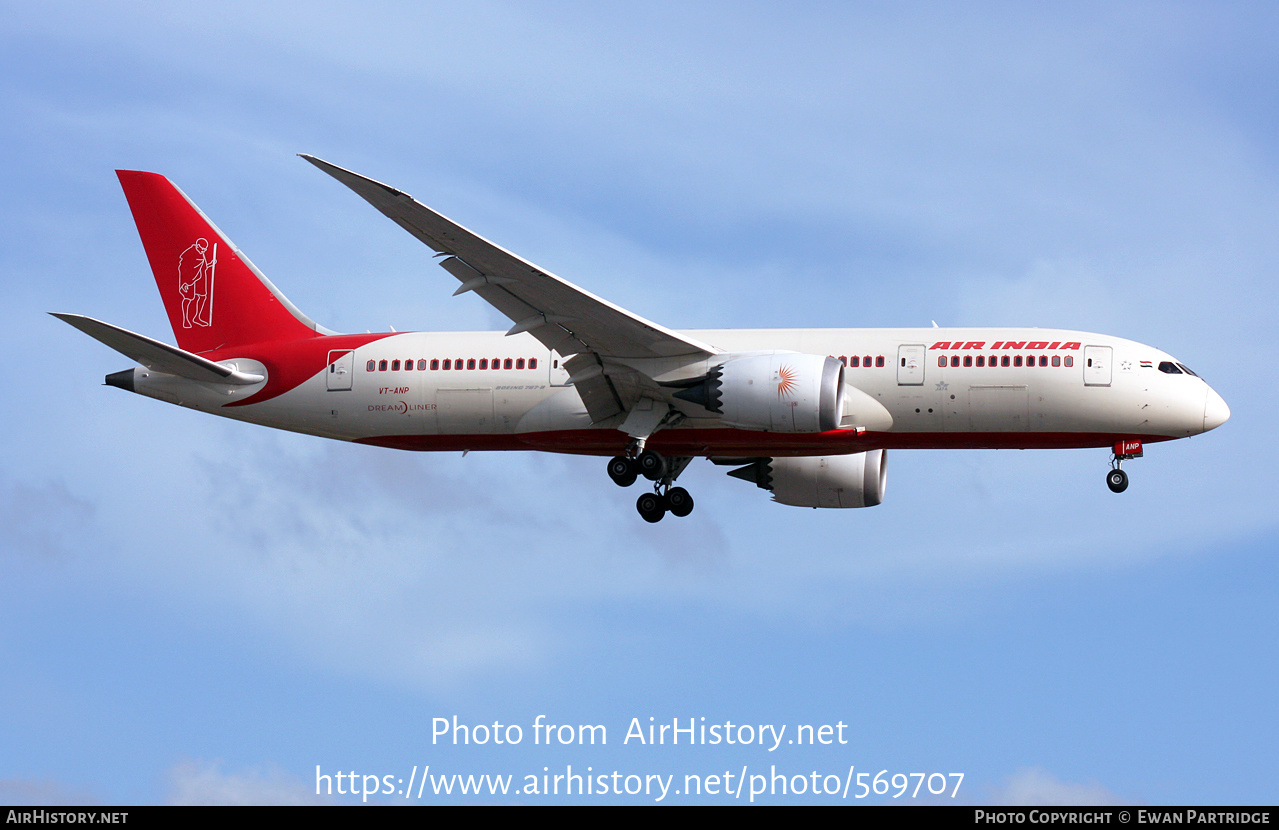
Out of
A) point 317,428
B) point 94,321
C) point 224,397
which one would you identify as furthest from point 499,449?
point 94,321

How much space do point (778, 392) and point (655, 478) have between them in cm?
561

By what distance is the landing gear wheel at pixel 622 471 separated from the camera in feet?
131

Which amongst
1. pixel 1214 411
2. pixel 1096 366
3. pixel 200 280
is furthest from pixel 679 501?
pixel 200 280

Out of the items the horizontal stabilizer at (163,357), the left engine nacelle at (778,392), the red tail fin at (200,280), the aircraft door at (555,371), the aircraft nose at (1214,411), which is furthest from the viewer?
the red tail fin at (200,280)

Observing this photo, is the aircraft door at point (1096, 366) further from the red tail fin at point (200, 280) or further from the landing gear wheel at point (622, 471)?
the red tail fin at point (200, 280)

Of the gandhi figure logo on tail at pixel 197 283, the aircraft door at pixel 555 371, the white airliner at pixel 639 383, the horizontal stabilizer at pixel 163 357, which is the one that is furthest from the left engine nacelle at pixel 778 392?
the gandhi figure logo on tail at pixel 197 283

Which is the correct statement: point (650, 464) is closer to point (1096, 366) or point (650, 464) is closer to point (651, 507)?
point (651, 507)

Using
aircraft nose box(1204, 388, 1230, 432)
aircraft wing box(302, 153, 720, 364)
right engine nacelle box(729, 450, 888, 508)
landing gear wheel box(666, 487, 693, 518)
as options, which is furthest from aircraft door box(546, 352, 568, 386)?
aircraft nose box(1204, 388, 1230, 432)

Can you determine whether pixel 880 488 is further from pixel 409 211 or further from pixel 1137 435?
pixel 409 211

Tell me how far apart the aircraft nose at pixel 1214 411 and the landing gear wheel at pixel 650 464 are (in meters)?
13.5

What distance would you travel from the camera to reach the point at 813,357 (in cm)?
3647

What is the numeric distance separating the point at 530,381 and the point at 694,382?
16.1 feet

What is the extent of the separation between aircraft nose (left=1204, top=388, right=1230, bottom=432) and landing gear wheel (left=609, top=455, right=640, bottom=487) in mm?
14143

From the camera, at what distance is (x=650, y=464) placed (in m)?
39.5
